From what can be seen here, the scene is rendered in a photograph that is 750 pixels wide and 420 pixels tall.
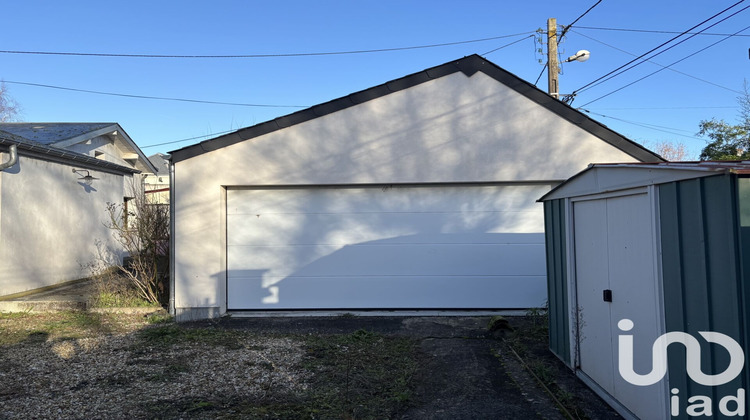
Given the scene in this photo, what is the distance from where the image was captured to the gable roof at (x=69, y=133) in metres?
11.4

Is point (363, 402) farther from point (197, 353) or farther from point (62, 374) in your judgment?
point (62, 374)

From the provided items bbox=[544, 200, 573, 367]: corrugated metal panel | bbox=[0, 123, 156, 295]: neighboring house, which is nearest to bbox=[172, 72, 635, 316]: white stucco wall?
bbox=[544, 200, 573, 367]: corrugated metal panel

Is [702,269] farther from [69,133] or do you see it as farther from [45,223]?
[69,133]

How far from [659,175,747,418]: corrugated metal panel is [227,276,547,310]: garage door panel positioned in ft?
15.0

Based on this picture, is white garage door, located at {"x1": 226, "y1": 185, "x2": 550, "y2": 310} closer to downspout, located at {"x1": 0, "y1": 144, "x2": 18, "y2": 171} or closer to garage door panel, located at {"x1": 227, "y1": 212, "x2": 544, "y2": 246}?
garage door panel, located at {"x1": 227, "y1": 212, "x2": 544, "y2": 246}

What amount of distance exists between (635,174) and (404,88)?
186 inches

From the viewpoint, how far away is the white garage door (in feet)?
25.3

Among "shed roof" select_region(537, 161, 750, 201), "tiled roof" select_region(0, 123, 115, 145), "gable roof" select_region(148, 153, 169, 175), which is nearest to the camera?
"shed roof" select_region(537, 161, 750, 201)

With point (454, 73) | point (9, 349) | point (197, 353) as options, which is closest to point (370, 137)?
point (454, 73)

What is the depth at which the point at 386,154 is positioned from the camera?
300 inches

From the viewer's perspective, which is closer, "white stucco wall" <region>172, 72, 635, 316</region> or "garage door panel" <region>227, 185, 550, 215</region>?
"white stucco wall" <region>172, 72, 635, 316</region>

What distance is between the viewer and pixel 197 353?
5.73 meters

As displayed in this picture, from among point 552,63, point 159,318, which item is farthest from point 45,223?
point 552,63

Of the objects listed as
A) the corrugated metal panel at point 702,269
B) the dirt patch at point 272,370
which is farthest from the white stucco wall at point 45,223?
the corrugated metal panel at point 702,269
